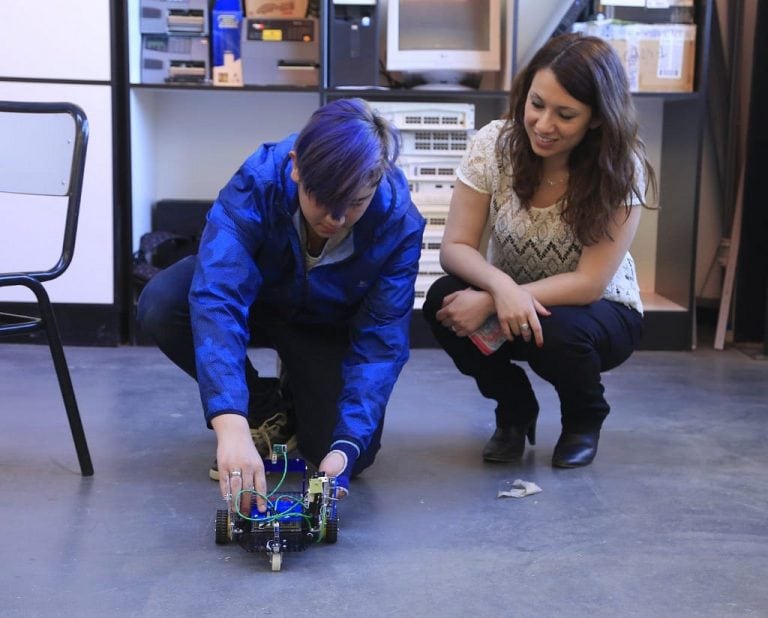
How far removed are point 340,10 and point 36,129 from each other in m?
1.48

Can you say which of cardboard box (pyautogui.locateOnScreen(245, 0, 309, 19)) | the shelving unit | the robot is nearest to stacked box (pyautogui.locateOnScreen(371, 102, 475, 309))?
the shelving unit

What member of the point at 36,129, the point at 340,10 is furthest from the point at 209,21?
the point at 36,129

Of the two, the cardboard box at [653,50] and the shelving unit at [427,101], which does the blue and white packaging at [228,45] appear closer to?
the shelving unit at [427,101]

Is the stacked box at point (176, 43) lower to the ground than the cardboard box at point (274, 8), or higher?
lower

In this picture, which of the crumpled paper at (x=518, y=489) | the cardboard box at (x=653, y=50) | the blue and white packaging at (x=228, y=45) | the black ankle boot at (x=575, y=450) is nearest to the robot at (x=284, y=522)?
the crumpled paper at (x=518, y=489)

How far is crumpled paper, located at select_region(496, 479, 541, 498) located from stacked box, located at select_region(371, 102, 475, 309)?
4.61ft

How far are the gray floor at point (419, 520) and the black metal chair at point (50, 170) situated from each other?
0.24m

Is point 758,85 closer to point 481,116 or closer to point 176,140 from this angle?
point 481,116

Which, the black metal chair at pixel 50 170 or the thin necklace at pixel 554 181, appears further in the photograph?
the thin necklace at pixel 554 181

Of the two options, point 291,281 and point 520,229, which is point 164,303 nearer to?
point 291,281

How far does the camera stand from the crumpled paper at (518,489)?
85.0 inches

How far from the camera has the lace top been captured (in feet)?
7.45

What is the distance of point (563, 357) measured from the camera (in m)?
2.22

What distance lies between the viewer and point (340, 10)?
3.44 meters
